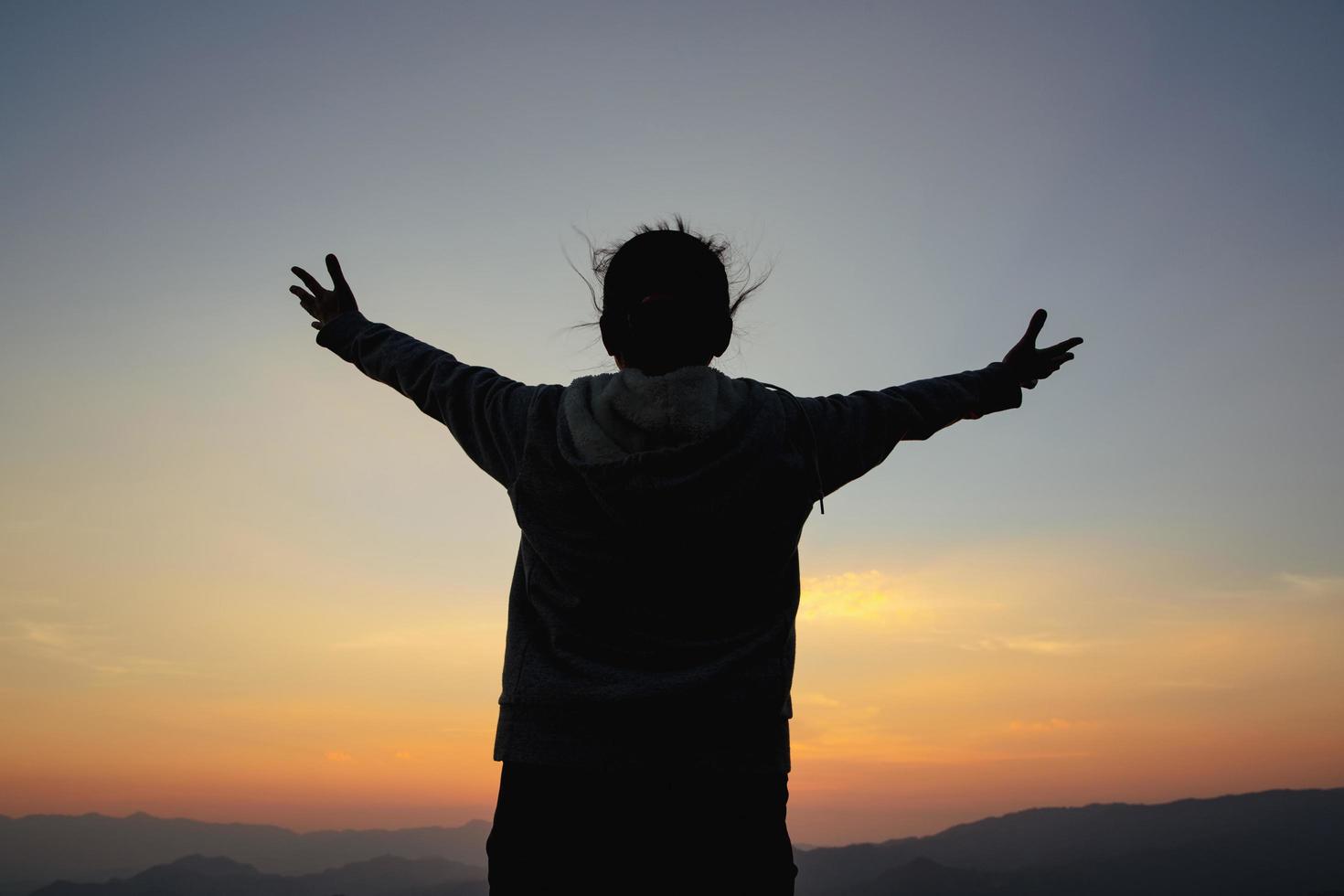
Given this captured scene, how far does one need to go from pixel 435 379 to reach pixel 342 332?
1.62 feet

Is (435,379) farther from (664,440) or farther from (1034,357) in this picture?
(1034,357)

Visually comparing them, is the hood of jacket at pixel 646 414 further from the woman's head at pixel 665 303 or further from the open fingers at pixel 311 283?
the open fingers at pixel 311 283

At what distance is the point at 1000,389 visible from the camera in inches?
108

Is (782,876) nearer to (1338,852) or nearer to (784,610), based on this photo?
(784,610)

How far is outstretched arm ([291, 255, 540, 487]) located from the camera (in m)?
2.24

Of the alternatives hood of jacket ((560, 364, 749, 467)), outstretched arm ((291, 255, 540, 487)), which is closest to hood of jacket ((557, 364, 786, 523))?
hood of jacket ((560, 364, 749, 467))

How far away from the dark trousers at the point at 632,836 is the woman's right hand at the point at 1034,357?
65.3 inches

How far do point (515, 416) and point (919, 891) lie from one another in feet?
342

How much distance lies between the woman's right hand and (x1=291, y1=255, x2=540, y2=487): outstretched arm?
65.3 inches

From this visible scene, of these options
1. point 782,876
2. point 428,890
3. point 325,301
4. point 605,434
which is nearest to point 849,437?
point 605,434

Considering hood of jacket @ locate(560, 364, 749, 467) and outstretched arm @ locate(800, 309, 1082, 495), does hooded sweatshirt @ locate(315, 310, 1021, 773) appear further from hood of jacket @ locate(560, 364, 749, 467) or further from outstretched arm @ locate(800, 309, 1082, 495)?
outstretched arm @ locate(800, 309, 1082, 495)

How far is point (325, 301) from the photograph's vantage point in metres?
2.71

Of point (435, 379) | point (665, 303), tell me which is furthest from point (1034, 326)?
point (435, 379)

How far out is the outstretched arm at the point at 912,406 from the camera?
231 cm
